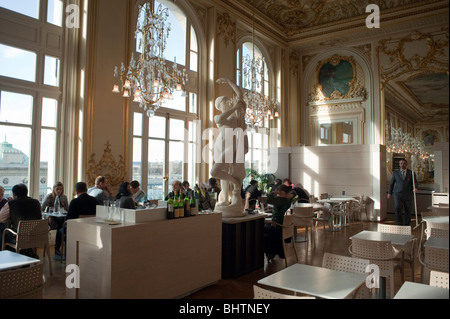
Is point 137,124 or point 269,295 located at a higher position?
point 137,124

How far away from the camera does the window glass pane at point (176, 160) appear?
32.7 ft

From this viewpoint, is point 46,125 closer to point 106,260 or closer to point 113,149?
point 113,149

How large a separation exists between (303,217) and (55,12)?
6835mm

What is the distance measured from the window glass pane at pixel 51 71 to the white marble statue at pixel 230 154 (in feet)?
13.0

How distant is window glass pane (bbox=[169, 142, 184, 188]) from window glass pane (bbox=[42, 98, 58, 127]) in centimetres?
329

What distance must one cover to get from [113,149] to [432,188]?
8466mm

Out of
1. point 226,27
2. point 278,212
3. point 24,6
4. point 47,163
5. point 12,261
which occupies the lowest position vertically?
point 12,261

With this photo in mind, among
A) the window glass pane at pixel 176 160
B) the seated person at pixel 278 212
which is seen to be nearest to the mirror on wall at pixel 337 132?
the window glass pane at pixel 176 160

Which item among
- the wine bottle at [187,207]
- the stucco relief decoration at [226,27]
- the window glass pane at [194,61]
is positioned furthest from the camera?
the stucco relief decoration at [226,27]

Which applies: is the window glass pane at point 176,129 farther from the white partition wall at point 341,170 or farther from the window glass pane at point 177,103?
the white partition wall at point 341,170

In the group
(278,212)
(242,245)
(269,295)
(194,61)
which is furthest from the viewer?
(194,61)

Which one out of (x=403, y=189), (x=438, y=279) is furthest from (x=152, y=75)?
(x=403, y=189)

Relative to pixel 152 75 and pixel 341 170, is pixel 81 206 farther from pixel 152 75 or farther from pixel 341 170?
pixel 341 170

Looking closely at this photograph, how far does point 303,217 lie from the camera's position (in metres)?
7.29
